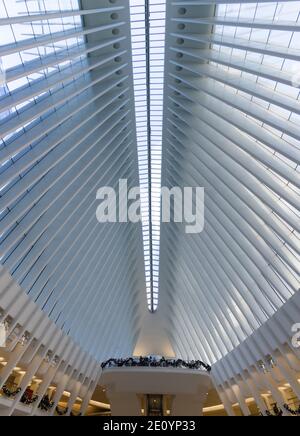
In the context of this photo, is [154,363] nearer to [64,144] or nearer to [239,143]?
[64,144]

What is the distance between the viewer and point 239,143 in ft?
60.5

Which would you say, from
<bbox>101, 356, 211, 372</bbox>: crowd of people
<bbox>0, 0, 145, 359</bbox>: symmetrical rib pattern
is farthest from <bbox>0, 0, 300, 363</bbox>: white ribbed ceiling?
<bbox>101, 356, 211, 372</bbox>: crowd of people

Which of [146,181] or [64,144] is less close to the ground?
[146,181]

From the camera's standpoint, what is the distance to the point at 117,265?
33469mm

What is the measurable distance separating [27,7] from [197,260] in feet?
70.7

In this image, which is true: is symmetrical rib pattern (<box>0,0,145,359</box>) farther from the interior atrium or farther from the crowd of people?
the crowd of people

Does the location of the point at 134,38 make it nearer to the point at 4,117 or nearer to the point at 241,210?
the point at 4,117

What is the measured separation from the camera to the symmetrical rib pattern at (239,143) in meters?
14.9

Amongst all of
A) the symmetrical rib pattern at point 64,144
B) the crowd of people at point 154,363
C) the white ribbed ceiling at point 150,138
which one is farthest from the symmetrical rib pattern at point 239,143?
the crowd of people at point 154,363

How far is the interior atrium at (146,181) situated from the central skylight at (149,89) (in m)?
0.10

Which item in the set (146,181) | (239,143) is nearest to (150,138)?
(146,181)

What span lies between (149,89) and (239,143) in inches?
268
